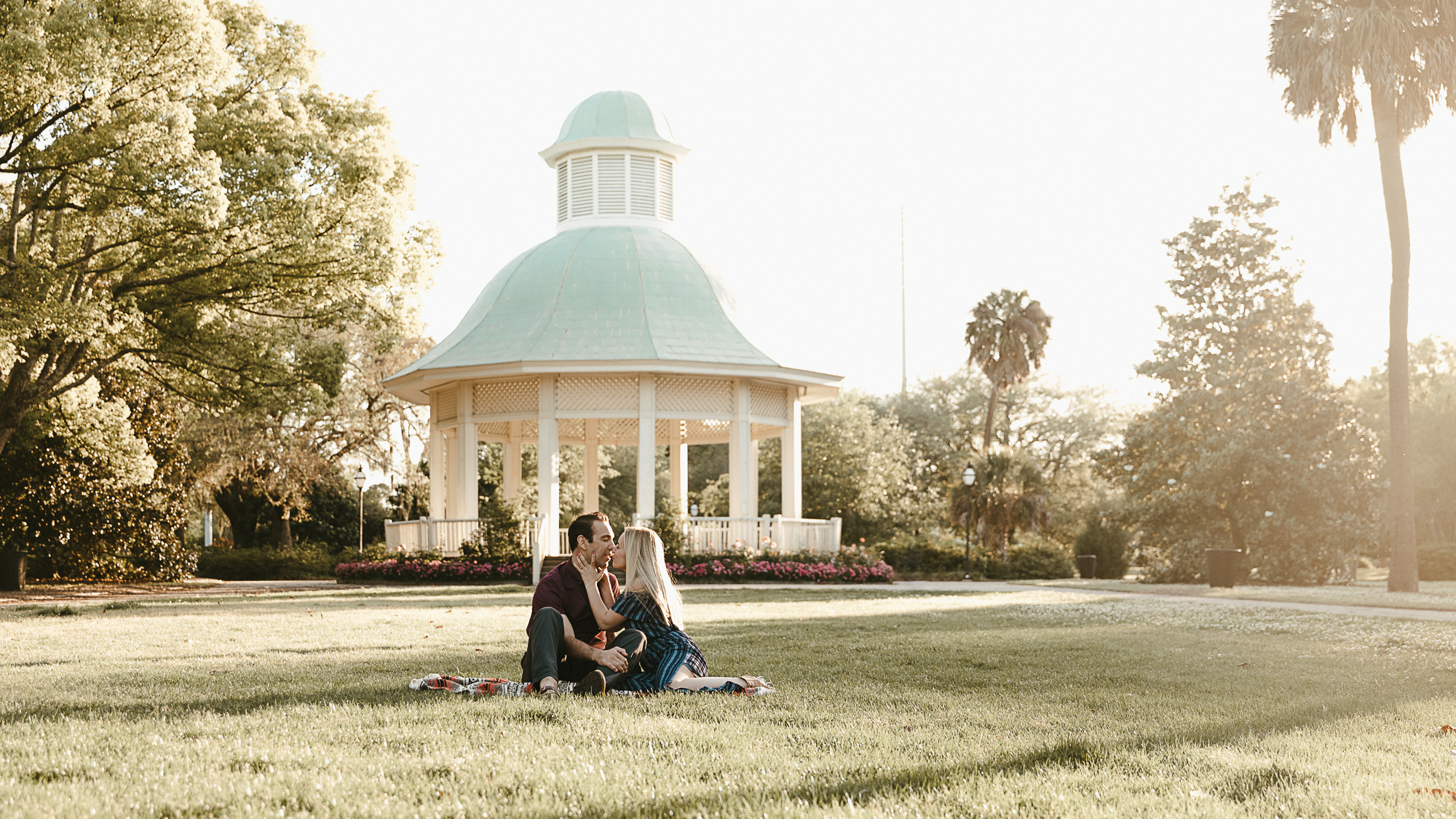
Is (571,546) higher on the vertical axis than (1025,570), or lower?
higher

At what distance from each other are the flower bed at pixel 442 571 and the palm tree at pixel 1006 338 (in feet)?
73.0

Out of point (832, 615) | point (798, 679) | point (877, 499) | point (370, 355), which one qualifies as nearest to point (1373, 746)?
point (798, 679)

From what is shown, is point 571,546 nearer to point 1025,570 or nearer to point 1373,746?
point 1373,746

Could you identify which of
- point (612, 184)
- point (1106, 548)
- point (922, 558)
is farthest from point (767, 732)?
point (1106, 548)

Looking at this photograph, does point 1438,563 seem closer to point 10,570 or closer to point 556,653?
point 556,653

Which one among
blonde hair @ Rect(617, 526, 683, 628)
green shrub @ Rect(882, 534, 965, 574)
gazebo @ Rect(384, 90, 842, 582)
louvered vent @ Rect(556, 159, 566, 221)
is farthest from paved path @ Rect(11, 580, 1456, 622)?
blonde hair @ Rect(617, 526, 683, 628)

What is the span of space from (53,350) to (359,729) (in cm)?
1750

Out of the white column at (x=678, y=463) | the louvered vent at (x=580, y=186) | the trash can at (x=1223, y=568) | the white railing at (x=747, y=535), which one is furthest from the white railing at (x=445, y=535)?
the trash can at (x=1223, y=568)

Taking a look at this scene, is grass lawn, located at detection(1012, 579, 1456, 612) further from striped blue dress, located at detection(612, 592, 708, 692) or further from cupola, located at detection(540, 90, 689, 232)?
striped blue dress, located at detection(612, 592, 708, 692)

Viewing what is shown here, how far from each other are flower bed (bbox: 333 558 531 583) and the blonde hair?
17924 millimetres

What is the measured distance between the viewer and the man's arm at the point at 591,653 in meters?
6.50

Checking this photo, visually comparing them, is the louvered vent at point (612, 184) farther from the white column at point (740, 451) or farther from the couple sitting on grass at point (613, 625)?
the couple sitting on grass at point (613, 625)

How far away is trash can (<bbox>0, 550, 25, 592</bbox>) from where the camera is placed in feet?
78.5

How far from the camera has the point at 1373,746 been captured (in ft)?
16.3
